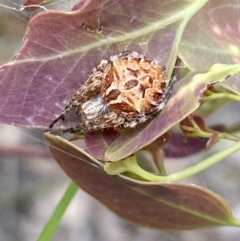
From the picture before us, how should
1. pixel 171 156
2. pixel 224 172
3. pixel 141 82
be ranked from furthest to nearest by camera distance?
pixel 224 172, pixel 171 156, pixel 141 82

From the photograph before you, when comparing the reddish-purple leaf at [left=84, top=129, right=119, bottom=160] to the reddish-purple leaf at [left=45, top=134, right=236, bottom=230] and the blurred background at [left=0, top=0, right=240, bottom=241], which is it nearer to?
the reddish-purple leaf at [left=45, top=134, right=236, bottom=230]

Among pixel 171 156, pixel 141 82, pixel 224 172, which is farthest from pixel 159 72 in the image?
pixel 224 172

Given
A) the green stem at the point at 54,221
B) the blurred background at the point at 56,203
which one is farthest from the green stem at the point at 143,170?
the blurred background at the point at 56,203

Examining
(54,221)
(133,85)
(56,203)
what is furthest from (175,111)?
(56,203)

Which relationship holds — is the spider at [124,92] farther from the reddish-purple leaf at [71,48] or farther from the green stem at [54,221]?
the green stem at [54,221]

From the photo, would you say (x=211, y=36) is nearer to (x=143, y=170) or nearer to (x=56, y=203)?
(x=143, y=170)

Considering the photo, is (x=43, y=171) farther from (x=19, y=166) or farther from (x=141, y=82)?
(x=141, y=82)

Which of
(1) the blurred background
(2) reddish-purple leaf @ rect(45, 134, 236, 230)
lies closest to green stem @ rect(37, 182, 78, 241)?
(2) reddish-purple leaf @ rect(45, 134, 236, 230)

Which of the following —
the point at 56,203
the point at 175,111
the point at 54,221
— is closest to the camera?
the point at 175,111
